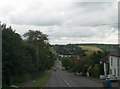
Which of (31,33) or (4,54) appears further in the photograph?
(31,33)

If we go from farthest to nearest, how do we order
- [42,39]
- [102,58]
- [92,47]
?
[92,47], [42,39], [102,58]

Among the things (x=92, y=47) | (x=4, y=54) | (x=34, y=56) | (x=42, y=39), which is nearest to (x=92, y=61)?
(x=34, y=56)

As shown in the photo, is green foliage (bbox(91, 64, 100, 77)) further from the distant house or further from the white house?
the white house

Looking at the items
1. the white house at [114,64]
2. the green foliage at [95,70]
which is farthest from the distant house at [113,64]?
the green foliage at [95,70]

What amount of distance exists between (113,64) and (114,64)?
1003mm

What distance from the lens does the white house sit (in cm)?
6994

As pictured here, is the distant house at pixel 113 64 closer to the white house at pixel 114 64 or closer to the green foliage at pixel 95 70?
the white house at pixel 114 64

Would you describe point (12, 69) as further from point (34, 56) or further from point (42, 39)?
point (42, 39)

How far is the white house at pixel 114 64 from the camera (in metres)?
69.9

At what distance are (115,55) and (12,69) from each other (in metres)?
32.0

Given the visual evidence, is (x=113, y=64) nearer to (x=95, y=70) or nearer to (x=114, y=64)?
(x=114, y=64)

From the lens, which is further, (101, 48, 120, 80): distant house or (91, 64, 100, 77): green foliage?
(91, 64, 100, 77): green foliage

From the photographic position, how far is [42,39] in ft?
373

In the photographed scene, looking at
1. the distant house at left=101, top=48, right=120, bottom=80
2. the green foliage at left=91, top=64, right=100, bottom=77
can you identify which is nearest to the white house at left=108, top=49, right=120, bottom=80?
the distant house at left=101, top=48, right=120, bottom=80
